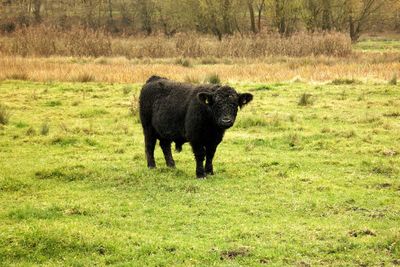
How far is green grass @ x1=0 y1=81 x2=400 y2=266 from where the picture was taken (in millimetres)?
7566

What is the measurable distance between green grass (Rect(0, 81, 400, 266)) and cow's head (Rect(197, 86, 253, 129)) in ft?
4.24

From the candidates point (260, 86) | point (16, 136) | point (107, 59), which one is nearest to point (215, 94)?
point (16, 136)

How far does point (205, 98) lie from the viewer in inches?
423

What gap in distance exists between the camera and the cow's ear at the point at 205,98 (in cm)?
1068

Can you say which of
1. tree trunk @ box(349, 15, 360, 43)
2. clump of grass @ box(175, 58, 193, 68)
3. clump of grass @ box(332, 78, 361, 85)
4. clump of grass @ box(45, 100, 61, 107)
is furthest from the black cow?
tree trunk @ box(349, 15, 360, 43)

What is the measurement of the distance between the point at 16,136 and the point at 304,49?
24.6 meters

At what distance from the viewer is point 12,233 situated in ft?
26.3

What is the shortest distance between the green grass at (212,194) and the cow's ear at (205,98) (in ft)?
5.22

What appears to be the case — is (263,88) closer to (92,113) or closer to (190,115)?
(92,113)

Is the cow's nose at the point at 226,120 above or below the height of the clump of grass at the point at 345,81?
above

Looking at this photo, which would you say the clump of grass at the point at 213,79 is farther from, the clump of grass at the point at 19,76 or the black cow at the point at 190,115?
the black cow at the point at 190,115

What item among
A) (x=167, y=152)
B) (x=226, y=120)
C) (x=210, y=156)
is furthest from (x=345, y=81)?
(x=226, y=120)

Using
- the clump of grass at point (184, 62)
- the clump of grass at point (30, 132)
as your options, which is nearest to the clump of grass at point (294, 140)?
the clump of grass at point (30, 132)

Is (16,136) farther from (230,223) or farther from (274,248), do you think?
(274,248)
